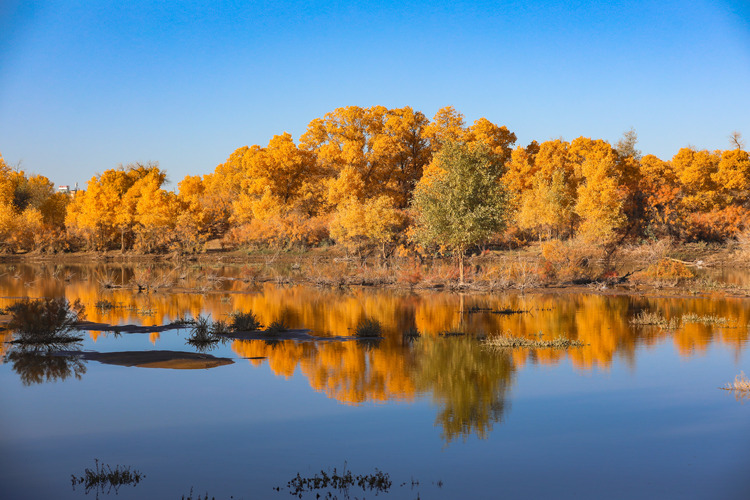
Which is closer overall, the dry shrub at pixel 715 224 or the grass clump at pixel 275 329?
the grass clump at pixel 275 329

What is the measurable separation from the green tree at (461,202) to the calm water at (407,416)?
455 inches

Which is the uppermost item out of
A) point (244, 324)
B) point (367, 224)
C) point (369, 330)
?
point (367, 224)

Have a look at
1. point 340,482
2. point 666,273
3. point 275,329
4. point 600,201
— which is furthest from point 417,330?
point 600,201

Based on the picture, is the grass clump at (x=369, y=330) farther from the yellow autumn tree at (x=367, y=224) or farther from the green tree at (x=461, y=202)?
the yellow autumn tree at (x=367, y=224)

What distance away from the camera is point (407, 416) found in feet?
37.5

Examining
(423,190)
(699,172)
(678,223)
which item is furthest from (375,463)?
(699,172)

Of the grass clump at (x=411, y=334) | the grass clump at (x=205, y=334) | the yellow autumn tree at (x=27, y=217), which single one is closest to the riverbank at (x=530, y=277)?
the grass clump at (x=205, y=334)

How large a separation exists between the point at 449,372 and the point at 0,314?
51.7ft

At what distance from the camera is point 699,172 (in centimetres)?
6103

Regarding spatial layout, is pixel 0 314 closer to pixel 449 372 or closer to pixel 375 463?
pixel 449 372

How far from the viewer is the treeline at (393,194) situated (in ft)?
179

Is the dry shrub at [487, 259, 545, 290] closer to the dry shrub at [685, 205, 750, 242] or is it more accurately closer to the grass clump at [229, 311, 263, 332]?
the grass clump at [229, 311, 263, 332]

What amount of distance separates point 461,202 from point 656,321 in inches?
494

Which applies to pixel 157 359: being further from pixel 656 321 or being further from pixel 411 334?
pixel 656 321
